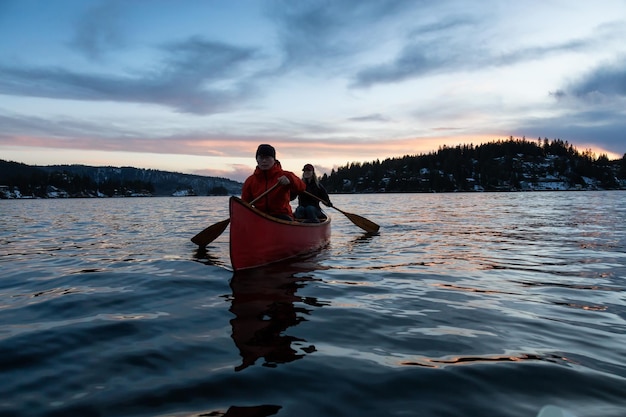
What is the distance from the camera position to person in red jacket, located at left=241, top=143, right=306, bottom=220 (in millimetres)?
9148

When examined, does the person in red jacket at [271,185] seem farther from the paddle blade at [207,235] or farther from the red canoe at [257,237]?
the paddle blade at [207,235]

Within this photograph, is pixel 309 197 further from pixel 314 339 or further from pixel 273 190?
pixel 314 339

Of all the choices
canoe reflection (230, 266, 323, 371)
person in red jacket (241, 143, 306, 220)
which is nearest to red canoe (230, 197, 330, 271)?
canoe reflection (230, 266, 323, 371)

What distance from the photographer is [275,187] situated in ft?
30.3

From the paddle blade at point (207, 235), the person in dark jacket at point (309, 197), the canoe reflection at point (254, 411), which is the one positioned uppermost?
the person in dark jacket at point (309, 197)

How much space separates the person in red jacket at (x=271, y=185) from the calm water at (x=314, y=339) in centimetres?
190

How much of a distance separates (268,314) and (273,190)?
15.5 ft

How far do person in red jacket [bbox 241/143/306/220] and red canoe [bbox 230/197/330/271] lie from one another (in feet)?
2.26

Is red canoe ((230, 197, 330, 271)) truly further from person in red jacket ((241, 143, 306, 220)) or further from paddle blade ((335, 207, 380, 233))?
paddle blade ((335, 207, 380, 233))

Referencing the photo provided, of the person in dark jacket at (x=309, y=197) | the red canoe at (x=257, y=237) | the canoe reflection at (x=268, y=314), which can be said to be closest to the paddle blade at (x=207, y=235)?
the person in dark jacket at (x=309, y=197)

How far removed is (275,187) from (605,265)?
7302mm

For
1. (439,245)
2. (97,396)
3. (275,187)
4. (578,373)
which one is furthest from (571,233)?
(97,396)

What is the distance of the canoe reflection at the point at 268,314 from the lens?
379 cm

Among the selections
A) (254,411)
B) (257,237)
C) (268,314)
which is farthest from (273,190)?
(254,411)
